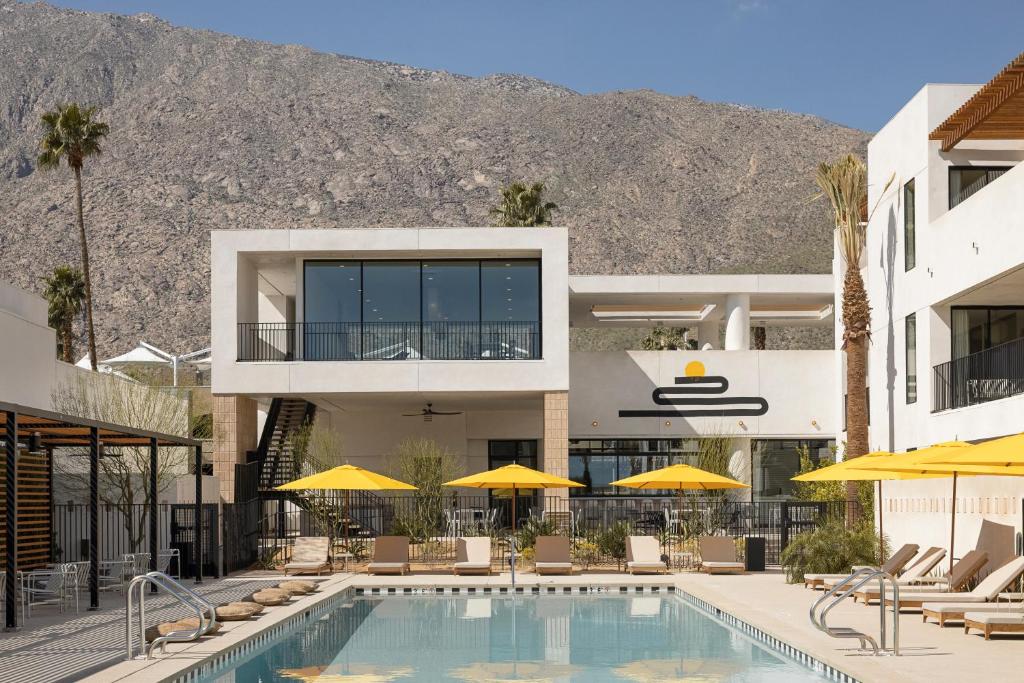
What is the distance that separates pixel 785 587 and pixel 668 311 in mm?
17335

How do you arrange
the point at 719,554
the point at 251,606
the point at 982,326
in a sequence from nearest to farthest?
1. the point at 251,606
2. the point at 982,326
3. the point at 719,554

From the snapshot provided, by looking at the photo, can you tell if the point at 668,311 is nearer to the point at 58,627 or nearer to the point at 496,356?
the point at 496,356

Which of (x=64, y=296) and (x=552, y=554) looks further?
(x=64, y=296)

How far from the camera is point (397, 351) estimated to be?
96.7ft

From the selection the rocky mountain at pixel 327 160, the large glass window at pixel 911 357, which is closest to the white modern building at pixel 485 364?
the large glass window at pixel 911 357

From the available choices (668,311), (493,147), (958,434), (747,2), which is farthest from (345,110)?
(958,434)

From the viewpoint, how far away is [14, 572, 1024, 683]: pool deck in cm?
1154

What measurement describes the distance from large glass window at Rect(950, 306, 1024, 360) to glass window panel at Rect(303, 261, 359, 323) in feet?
44.0

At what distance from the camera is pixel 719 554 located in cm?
2355

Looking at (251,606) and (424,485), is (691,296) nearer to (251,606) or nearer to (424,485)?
(424,485)

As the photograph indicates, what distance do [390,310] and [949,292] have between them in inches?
515

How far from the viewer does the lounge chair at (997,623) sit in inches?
525

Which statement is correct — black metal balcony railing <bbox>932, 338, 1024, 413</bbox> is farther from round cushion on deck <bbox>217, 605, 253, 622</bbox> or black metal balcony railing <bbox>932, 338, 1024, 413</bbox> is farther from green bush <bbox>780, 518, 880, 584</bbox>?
round cushion on deck <bbox>217, 605, 253, 622</bbox>

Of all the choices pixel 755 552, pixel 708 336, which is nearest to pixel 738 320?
pixel 708 336
